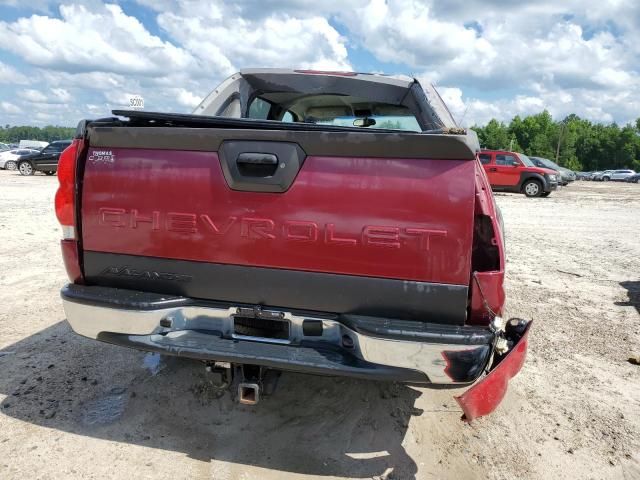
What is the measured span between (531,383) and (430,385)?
5.67 feet

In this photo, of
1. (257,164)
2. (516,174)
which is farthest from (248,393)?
(516,174)

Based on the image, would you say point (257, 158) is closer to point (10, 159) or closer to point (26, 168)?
point (26, 168)

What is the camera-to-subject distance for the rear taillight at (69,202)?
268 centimetres

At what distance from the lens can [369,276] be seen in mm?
2381

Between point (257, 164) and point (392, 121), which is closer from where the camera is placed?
point (257, 164)

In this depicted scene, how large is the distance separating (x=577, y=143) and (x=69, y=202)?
3429 inches

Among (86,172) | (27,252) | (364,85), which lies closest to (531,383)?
(364,85)

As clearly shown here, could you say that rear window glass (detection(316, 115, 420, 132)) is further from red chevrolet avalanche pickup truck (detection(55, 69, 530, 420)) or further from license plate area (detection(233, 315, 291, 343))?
license plate area (detection(233, 315, 291, 343))

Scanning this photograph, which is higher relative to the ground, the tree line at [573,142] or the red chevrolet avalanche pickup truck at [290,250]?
the tree line at [573,142]

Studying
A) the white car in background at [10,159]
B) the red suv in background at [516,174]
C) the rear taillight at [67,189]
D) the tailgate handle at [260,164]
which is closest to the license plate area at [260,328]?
the tailgate handle at [260,164]

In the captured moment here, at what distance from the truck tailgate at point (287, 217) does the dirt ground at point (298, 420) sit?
923 millimetres

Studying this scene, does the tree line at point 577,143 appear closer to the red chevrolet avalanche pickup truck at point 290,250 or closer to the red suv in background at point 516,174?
the red suv in background at point 516,174

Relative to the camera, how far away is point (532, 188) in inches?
798

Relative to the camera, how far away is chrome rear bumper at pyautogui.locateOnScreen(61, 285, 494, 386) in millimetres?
2275
